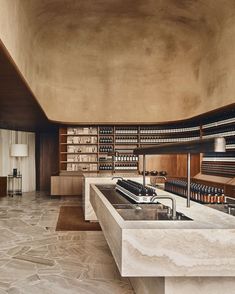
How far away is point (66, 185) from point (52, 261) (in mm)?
5139

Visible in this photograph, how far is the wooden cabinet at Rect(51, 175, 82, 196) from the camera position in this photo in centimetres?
874

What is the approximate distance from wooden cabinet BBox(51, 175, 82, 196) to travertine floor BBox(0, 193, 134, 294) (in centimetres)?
263

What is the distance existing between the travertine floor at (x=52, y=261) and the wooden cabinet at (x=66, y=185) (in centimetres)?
263

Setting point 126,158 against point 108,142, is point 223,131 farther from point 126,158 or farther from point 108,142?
point 108,142

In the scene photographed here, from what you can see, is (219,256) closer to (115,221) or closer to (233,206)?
(115,221)

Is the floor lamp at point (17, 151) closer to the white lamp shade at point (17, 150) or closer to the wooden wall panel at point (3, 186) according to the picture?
the white lamp shade at point (17, 150)

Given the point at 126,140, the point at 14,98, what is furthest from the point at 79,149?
the point at 14,98

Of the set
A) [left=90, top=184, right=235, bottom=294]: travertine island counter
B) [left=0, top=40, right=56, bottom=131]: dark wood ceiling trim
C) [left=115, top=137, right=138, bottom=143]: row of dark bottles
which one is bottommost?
[left=90, top=184, right=235, bottom=294]: travertine island counter

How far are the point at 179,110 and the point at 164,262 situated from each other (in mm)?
8140

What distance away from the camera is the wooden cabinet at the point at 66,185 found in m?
8.74

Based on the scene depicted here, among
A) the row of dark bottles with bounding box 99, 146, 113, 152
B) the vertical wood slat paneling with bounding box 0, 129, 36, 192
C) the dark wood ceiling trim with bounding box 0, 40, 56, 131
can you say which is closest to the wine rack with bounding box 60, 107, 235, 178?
the row of dark bottles with bounding box 99, 146, 113, 152

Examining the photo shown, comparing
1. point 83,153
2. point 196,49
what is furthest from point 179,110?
point 83,153

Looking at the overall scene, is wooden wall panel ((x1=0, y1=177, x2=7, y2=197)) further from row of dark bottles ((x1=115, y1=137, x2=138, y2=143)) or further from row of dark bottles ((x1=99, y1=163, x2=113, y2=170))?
row of dark bottles ((x1=115, y1=137, x2=138, y2=143))

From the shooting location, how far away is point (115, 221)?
195 centimetres
